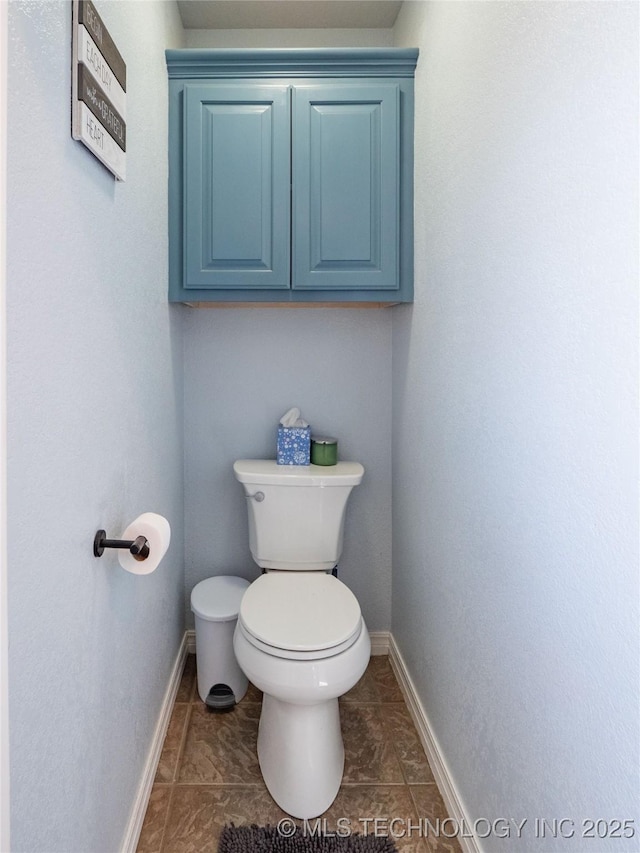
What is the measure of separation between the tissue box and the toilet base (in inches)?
34.0

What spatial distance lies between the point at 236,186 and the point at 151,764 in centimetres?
187

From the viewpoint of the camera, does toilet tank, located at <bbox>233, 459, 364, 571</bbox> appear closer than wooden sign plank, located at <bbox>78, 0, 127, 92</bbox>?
No

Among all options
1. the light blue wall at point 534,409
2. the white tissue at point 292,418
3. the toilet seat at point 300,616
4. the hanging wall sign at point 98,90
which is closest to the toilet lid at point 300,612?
the toilet seat at point 300,616

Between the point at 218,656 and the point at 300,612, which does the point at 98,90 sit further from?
the point at 218,656

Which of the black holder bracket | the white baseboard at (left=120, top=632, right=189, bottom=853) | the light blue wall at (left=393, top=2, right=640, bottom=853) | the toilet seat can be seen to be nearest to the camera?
the light blue wall at (left=393, top=2, right=640, bottom=853)

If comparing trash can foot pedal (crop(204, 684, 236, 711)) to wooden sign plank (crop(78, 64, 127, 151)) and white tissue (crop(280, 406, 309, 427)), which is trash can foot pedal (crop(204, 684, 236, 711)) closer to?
white tissue (crop(280, 406, 309, 427))

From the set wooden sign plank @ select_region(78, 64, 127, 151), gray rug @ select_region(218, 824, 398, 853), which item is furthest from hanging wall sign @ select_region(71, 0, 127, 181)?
gray rug @ select_region(218, 824, 398, 853)

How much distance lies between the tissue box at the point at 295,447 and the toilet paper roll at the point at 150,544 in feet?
3.29

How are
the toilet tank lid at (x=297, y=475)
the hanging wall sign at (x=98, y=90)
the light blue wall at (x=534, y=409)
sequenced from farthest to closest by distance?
1. the toilet tank lid at (x=297, y=475)
2. the hanging wall sign at (x=98, y=90)
3. the light blue wall at (x=534, y=409)

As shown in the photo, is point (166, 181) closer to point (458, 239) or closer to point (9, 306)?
point (458, 239)

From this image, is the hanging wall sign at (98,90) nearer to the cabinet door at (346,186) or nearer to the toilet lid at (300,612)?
the cabinet door at (346,186)

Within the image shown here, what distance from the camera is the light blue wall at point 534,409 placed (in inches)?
30.7

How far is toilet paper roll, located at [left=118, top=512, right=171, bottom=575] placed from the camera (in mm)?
1147

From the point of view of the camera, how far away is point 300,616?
1.62m
